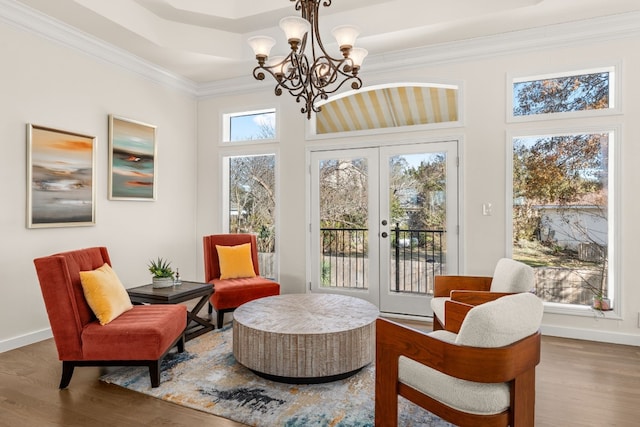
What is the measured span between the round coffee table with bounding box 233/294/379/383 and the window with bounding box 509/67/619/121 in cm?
286

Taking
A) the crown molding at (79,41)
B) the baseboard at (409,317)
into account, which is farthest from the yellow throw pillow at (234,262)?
the crown molding at (79,41)

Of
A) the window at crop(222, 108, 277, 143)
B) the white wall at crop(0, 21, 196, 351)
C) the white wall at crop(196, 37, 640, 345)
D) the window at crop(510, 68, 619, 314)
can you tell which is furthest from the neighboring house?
the white wall at crop(0, 21, 196, 351)

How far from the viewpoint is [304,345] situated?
8.57 feet

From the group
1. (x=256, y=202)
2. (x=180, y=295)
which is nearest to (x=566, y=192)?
(x=256, y=202)

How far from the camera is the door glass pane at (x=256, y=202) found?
5.39 metres

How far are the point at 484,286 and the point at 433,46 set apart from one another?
2700mm

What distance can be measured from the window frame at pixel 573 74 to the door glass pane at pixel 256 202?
10.0 feet

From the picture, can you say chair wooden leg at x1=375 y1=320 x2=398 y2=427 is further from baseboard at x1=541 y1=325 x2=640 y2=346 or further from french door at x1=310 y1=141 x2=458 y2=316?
baseboard at x1=541 y1=325 x2=640 y2=346

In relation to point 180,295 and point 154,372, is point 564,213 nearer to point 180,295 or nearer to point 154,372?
point 180,295

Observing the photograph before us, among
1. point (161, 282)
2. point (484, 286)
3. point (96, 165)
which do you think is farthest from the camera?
point (96, 165)

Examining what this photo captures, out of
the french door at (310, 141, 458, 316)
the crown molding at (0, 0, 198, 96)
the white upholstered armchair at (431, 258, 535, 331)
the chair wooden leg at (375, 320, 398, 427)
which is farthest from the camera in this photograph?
the french door at (310, 141, 458, 316)

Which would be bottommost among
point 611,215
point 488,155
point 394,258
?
point 394,258

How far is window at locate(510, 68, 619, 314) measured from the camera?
Answer: 3771mm

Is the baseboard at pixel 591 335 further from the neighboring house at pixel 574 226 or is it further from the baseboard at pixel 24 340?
the baseboard at pixel 24 340
